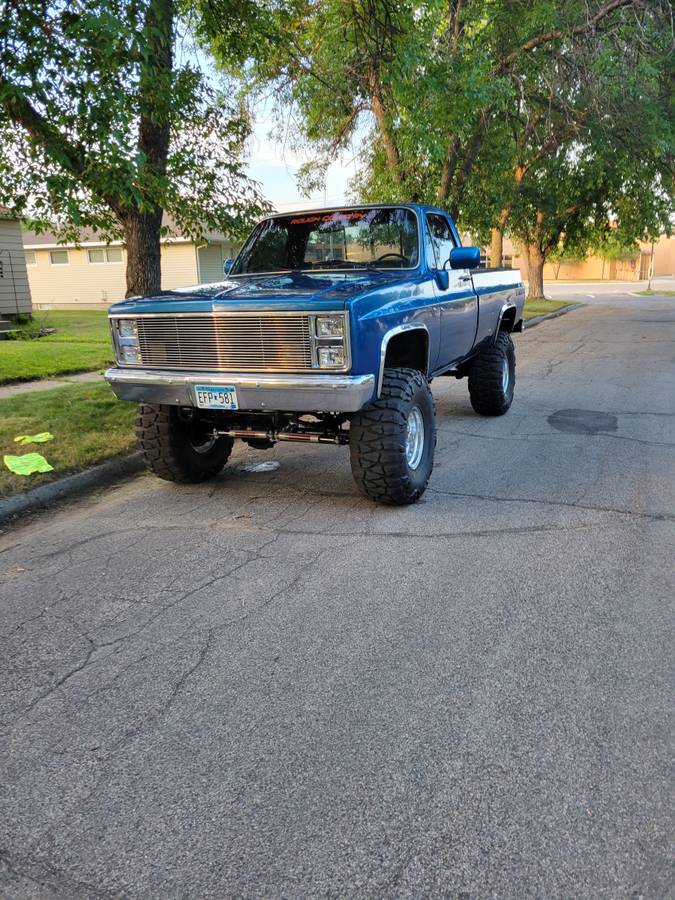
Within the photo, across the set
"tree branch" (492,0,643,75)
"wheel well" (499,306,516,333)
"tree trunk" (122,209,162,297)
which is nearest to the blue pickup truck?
"wheel well" (499,306,516,333)

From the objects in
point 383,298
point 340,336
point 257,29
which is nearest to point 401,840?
point 340,336

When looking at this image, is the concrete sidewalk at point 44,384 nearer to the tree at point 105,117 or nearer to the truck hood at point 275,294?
the tree at point 105,117

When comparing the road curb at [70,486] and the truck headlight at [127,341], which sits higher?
the truck headlight at [127,341]

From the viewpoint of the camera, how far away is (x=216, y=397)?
4.96 metres

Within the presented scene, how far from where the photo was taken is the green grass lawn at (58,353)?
420 inches

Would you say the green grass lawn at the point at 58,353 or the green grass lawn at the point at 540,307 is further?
the green grass lawn at the point at 540,307

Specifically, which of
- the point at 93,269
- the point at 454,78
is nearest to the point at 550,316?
the point at 454,78

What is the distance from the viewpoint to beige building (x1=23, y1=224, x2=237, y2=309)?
32.3 m

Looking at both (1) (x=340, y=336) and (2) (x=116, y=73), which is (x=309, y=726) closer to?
(1) (x=340, y=336)

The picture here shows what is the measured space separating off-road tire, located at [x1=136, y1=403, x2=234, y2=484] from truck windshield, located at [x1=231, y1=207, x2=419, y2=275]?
5.28 feet

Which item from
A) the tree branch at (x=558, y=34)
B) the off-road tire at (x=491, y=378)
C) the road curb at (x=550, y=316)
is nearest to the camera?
the off-road tire at (x=491, y=378)

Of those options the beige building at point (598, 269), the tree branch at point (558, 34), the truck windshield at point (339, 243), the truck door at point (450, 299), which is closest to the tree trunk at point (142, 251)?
the truck windshield at point (339, 243)

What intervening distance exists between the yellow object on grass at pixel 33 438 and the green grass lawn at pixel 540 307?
16756 millimetres

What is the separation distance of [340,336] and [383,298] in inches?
20.8
